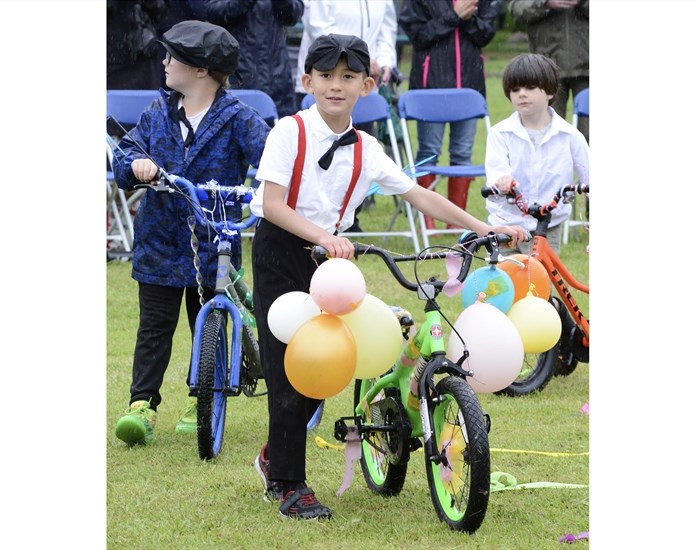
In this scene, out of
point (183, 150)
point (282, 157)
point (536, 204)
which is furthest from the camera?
point (536, 204)

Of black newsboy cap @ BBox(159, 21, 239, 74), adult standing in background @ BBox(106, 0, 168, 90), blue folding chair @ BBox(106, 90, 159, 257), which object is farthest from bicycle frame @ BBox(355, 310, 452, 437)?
adult standing in background @ BBox(106, 0, 168, 90)

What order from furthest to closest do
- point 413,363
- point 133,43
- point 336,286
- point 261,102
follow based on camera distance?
point 133,43
point 261,102
point 413,363
point 336,286

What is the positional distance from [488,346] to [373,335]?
378 millimetres

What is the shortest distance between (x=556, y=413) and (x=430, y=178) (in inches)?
196

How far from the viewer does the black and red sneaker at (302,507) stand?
182 inches

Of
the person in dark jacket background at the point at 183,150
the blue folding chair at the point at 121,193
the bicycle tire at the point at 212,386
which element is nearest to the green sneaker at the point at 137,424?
Result: the person in dark jacket background at the point at 183,150

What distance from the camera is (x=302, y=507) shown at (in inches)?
183

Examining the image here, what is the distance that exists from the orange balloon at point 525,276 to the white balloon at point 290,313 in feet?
2.97

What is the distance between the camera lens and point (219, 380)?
5590 mm

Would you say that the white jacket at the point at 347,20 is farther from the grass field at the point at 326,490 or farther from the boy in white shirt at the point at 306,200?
the boy in white shirt at the point at 306,200

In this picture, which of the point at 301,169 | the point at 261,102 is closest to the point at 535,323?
the point at 301,169

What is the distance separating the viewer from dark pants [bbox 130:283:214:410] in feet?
19.0

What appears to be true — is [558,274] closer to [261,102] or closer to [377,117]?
[261,102]
